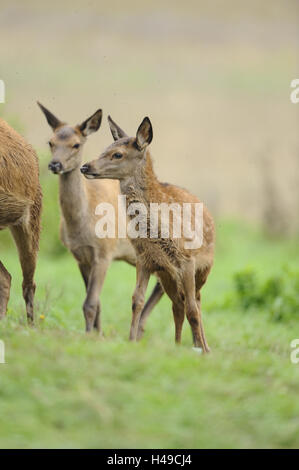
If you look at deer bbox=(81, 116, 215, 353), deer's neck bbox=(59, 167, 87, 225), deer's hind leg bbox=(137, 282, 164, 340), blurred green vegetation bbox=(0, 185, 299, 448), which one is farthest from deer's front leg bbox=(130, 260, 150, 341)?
deer's hind leg bbox=(137, 282, 164, 340)

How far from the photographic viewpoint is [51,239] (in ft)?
67.4

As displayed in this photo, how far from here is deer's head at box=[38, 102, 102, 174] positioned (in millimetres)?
8727

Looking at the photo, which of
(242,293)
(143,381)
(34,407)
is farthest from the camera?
(242,293)

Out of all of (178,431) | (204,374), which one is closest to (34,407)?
(178,431)

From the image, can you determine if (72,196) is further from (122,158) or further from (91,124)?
(122,158)

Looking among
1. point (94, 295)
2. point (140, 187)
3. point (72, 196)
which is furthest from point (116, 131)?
point (94, 295)

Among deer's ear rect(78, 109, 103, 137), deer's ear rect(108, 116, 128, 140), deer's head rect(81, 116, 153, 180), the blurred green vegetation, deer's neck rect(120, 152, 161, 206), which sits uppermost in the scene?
deer's ear rect(78, 109, 103, 137)

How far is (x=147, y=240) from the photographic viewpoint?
303 inches

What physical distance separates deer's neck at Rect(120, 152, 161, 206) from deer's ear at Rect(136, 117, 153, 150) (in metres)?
0.19

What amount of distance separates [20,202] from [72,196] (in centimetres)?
135

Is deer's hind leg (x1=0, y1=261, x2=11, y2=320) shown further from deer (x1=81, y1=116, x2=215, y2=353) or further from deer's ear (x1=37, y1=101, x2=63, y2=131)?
deer's ear (x1=37, y1=101, x2=63, y2=131)

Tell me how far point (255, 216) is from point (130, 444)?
26.3 m

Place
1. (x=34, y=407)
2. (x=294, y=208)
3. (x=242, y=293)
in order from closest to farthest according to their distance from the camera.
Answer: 1. (x=34, y=407)
2. (x=242, y=293)
3. (x=294, y=208)
